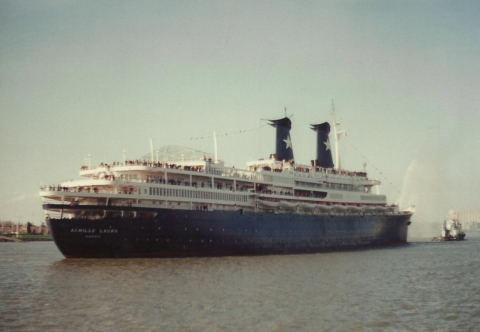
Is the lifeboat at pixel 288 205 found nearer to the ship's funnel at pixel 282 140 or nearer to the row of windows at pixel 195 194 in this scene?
the row of windows at pixel 195 194

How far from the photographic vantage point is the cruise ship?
46.7 metres

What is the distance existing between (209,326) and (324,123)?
59.5 m

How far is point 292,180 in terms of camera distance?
68.3m

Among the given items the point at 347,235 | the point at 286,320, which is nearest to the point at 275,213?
the point at 347,235

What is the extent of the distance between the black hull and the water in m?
1.66

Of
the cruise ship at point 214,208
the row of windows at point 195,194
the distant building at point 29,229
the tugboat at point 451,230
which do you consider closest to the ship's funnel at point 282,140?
the cruise ship at point 214,208

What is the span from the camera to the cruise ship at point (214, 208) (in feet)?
153

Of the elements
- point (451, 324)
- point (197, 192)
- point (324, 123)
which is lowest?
point (451, 324)

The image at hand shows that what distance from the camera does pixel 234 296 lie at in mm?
29625

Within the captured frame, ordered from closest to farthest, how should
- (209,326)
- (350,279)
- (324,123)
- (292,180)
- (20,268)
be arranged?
(209,326), (350,279), (20,268), (292,180), (324,123)

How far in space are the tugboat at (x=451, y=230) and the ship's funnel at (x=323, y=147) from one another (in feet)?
131

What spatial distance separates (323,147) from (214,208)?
2821 centimetres

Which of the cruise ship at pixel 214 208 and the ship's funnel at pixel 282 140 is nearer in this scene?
the cruise ship at pixel 214 208

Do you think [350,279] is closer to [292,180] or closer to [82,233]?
[82,233]
